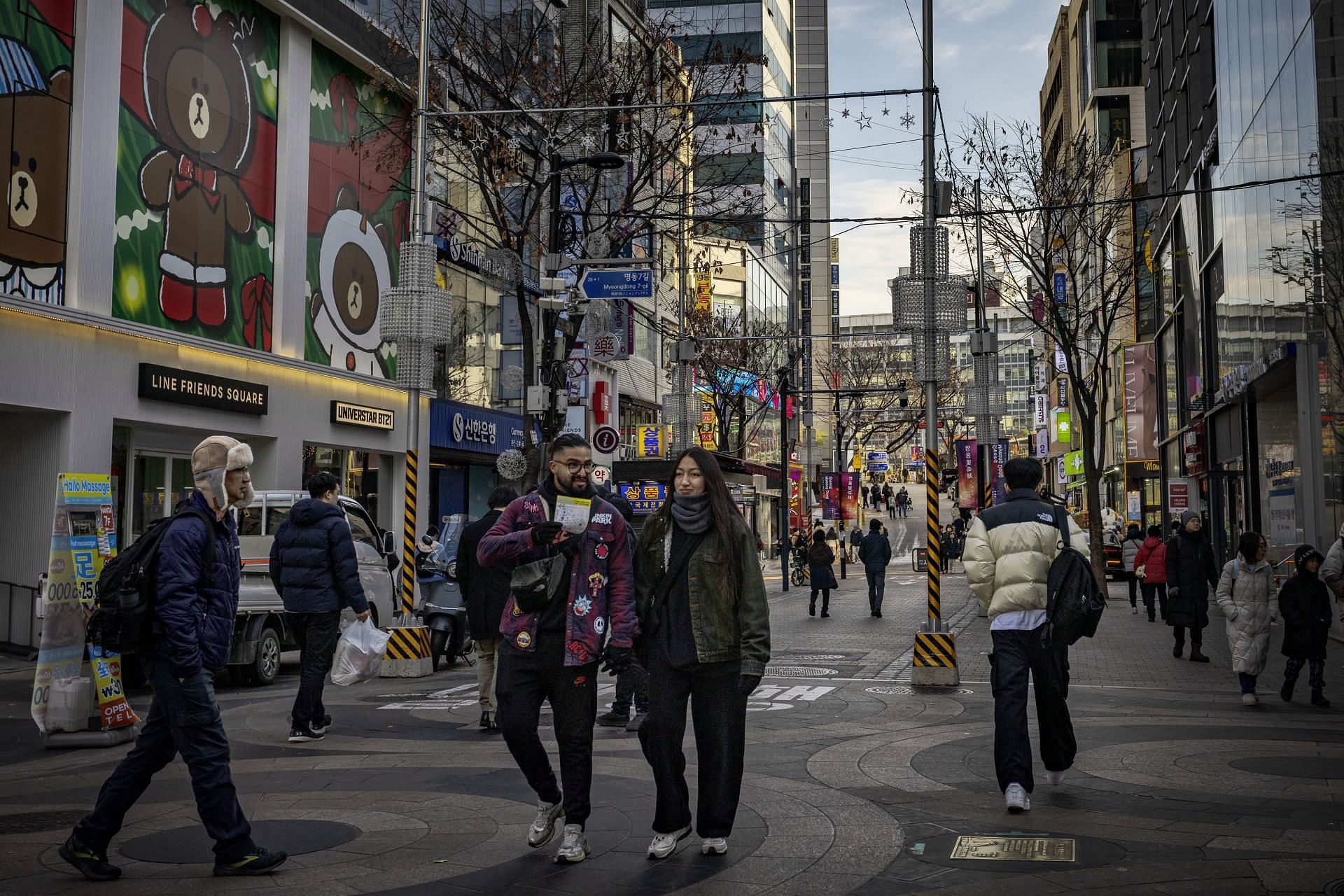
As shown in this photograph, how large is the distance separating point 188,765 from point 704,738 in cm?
229

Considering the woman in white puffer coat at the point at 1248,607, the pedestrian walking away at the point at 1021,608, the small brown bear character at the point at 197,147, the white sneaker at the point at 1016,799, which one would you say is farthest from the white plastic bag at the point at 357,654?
the small brown bear character at the point at 197,147

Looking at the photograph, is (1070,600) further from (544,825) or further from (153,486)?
(153,486)

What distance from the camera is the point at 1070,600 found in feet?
24.7

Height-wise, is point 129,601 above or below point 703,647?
above

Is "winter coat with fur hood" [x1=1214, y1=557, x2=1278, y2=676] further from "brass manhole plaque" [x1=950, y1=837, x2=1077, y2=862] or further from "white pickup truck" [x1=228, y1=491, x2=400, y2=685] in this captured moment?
"white pickup truck" [x1=228, y1=491, x2=400, y2=685]

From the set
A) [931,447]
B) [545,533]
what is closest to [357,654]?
[545,533]

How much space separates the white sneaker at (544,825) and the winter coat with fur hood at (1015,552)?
8.92 feet

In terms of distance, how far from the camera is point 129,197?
20.9 m

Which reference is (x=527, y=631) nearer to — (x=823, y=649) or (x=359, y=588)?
(x=359, y=588)

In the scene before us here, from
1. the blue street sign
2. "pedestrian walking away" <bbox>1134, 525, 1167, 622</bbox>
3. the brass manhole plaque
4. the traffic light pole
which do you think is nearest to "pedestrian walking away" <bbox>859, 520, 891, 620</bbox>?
"pedestrian walking away" <bbox>1134, 525, 1167, 622</bbox>

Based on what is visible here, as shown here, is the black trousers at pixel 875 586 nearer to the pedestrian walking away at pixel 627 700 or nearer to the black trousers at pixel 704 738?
the pedestrian walking away at pixel 627 700

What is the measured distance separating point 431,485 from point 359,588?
2424 centimetres

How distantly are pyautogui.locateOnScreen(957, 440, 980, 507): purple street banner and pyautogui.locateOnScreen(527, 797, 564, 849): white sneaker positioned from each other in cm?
3546

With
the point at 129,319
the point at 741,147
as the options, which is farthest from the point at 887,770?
the point at 741,147
